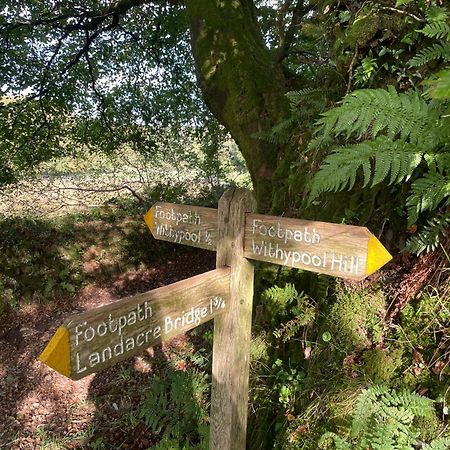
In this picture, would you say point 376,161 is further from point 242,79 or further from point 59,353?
point 242,79

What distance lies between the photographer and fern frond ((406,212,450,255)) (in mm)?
1883

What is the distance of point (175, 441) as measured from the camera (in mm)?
2621

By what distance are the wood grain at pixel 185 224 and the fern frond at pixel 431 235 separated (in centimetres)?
97

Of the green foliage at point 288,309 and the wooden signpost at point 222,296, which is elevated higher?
the wooden signpost at point 222,296

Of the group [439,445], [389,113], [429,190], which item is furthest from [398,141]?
[439,445]

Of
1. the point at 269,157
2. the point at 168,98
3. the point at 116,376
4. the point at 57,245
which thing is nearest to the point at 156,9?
the point at 168,98

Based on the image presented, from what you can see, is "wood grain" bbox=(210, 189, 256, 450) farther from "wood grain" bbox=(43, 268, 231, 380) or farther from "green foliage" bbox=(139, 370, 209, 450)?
"green foliage" bbox=(139, 370, 209, 450)

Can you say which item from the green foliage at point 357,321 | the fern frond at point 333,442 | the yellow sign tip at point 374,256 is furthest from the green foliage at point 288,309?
the yellow sign tip at point 374,256

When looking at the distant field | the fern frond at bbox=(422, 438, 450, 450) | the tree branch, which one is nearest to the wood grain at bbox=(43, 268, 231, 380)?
the fern frond at bbox=(422, 438, 450, 450)

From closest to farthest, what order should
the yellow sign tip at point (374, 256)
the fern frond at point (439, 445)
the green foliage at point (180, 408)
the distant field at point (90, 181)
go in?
the yellow sign tip at point (374, 256) → the fern frond at point (439, 445) → the green foliage at point (180, 408) → the distant field at point (90, 181)

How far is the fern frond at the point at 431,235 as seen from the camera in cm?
188

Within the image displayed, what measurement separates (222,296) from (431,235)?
1.03m

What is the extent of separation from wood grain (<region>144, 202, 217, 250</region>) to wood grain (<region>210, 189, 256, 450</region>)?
63 mm

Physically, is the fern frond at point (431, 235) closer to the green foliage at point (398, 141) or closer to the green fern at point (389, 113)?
the green foliage at point (398, 141)
